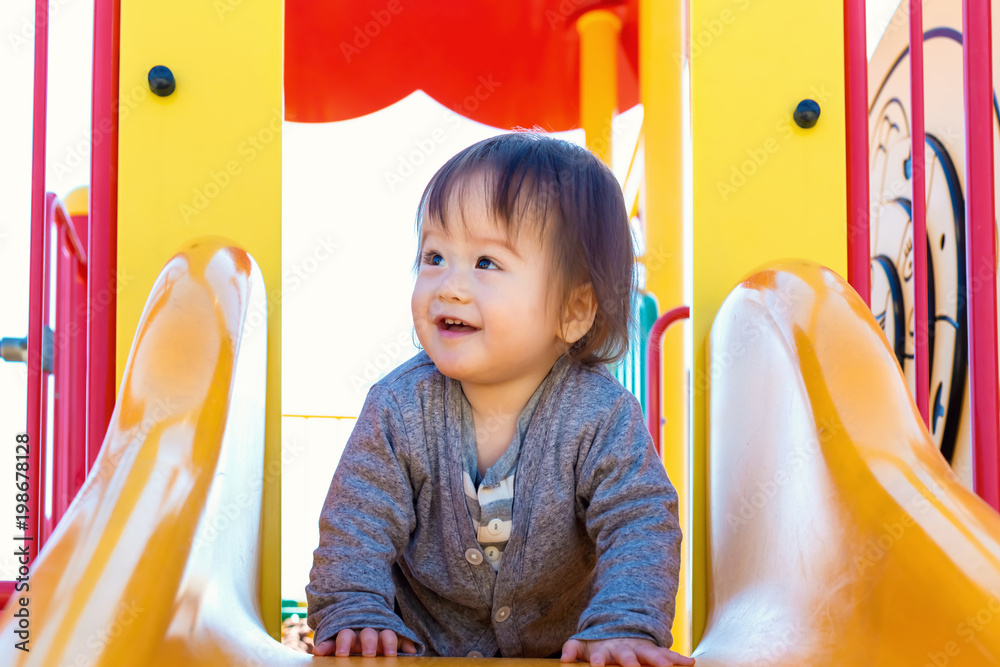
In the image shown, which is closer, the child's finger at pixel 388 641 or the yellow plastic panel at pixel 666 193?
the child's finger at pixel 388 641

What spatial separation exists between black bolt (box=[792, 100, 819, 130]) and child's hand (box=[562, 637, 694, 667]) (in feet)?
3.55

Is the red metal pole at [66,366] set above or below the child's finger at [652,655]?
above

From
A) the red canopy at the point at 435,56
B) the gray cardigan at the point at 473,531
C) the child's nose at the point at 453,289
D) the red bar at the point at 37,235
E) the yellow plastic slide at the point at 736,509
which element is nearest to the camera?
the yellow plastic slide at the point at 736,509

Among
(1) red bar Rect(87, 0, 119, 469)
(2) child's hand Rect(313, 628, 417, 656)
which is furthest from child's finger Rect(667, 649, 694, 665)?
(1) red bar Rect(87, 0, 119, 469)

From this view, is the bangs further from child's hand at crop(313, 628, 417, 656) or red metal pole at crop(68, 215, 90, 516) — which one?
red metal pole at crop(68, 215, 90, 516)

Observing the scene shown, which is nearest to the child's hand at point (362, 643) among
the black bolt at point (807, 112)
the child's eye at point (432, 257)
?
the child's eye at point (432, 257)

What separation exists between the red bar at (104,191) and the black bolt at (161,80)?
2.7 inches

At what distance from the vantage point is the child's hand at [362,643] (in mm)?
1075

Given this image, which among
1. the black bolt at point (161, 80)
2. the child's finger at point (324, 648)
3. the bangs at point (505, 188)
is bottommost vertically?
the child's finger at point (324, 648)

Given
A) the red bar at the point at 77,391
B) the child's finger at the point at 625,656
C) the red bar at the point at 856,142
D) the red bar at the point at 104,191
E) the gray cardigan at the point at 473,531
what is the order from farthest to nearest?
the red bar at the point at 77,391, the red bar at the point at 856,142, the red bar at the point at 104,191, the gray cardigan at the point at 473,531, the child's finger at the point at 625,656

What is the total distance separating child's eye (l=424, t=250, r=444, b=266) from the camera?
1352 mm

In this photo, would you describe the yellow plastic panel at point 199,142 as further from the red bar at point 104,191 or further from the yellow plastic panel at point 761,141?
the yellow plastic panel at point 761,141

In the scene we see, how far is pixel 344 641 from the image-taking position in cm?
109

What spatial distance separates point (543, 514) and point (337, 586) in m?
0.30
